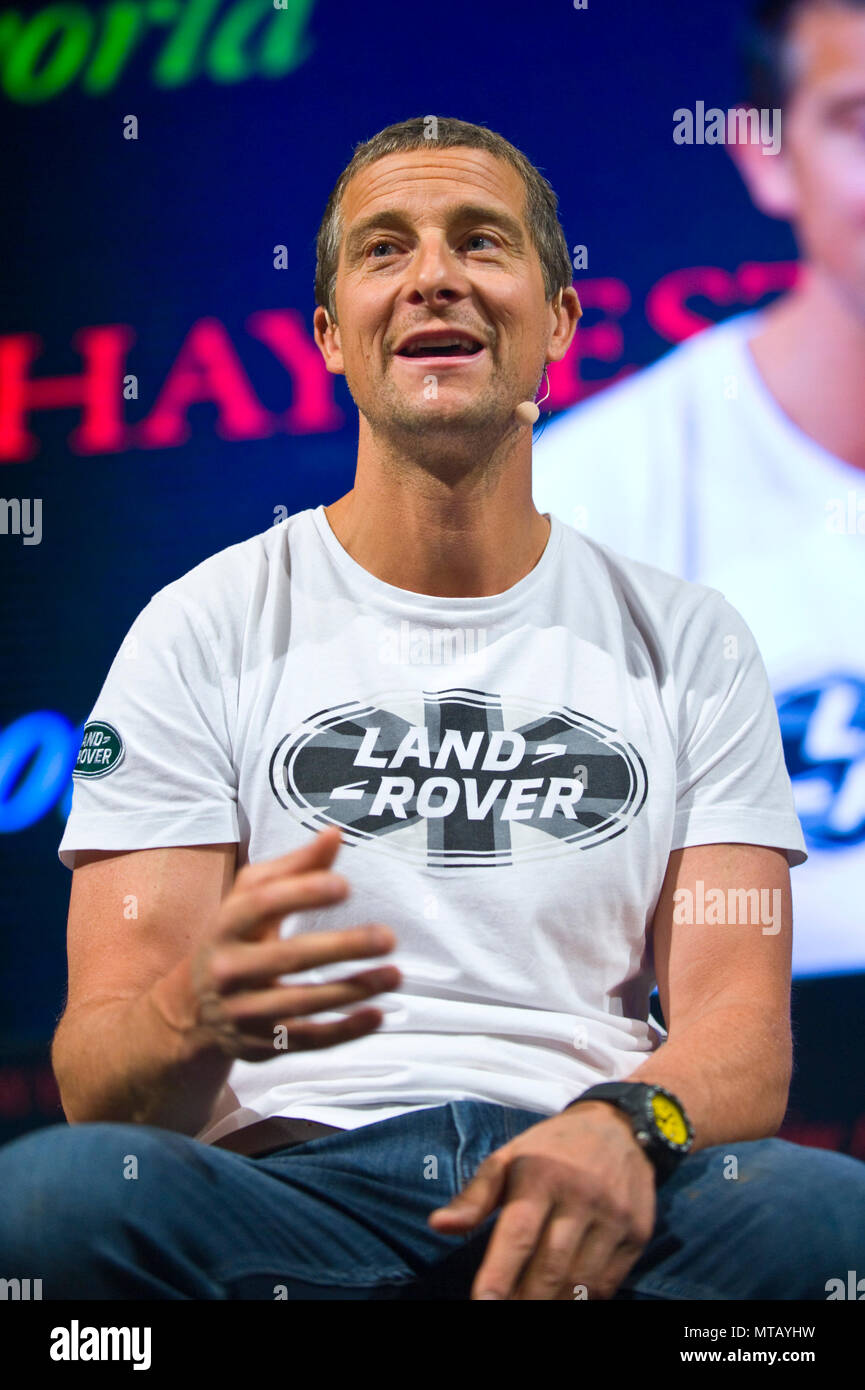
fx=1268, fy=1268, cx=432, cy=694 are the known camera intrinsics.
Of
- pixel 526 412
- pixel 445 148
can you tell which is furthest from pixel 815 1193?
pixel 445 148

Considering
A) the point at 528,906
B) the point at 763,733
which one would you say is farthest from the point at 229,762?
the point at 763,733

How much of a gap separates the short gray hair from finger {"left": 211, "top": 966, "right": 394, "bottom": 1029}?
947mm

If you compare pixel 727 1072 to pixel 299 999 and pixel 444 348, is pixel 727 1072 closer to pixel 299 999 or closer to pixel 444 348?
pixel 299 999

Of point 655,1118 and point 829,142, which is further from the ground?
point 829,142

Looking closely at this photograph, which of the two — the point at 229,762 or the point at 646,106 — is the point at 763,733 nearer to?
the point at 229,762

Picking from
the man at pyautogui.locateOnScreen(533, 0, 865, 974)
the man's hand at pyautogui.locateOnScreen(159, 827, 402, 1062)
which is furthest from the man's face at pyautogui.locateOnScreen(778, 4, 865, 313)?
the man's hand at pyautogui.locateOnScreen(159, 827, 402, 1062)

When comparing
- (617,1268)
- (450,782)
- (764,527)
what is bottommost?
(617,1268)

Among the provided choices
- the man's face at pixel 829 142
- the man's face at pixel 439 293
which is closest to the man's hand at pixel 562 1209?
the man's face at pixel 439 293

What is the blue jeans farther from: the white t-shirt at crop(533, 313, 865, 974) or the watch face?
the white t-shirt at crop(533, 313, 865, 974)

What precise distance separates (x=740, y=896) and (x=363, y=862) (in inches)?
15.4

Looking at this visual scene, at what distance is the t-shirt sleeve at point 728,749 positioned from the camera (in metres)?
1.35

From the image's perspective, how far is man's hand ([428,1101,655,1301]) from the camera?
0.98 metres

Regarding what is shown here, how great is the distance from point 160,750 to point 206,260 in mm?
978

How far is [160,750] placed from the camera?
1.29 m
